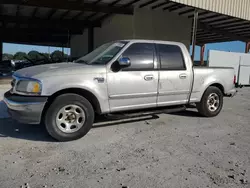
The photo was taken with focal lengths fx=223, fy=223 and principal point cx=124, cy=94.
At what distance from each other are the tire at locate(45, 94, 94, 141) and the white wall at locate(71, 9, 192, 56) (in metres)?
9.06

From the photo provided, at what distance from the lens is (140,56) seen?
15.1 feet

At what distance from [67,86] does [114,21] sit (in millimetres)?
11195

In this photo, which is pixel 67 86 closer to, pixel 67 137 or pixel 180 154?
pixel 67 137

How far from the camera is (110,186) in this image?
256 centimetres

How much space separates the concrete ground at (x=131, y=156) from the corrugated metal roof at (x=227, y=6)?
19.0 ft

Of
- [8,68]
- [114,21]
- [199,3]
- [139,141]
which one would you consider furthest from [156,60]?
[8,68]

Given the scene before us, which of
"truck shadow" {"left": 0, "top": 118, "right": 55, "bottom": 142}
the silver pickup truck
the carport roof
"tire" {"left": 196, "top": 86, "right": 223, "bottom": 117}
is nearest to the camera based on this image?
the silver pickup truck

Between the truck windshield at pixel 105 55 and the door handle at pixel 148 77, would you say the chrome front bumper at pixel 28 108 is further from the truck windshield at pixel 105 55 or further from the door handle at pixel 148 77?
the door handle at pixel 148 77

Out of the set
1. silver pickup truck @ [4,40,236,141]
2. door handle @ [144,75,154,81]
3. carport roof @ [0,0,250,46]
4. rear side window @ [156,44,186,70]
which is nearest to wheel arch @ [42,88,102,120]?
silver pickup truck @ [4,40,236,141]

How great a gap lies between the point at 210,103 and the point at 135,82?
245cm

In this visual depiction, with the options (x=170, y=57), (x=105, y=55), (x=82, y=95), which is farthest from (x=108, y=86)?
(x=170, y=57)

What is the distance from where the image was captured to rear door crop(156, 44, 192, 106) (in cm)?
482

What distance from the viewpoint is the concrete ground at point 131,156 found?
2689 mm

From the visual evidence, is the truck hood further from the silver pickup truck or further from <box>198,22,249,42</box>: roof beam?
<box>198,22,249,42</box>: roof beam
